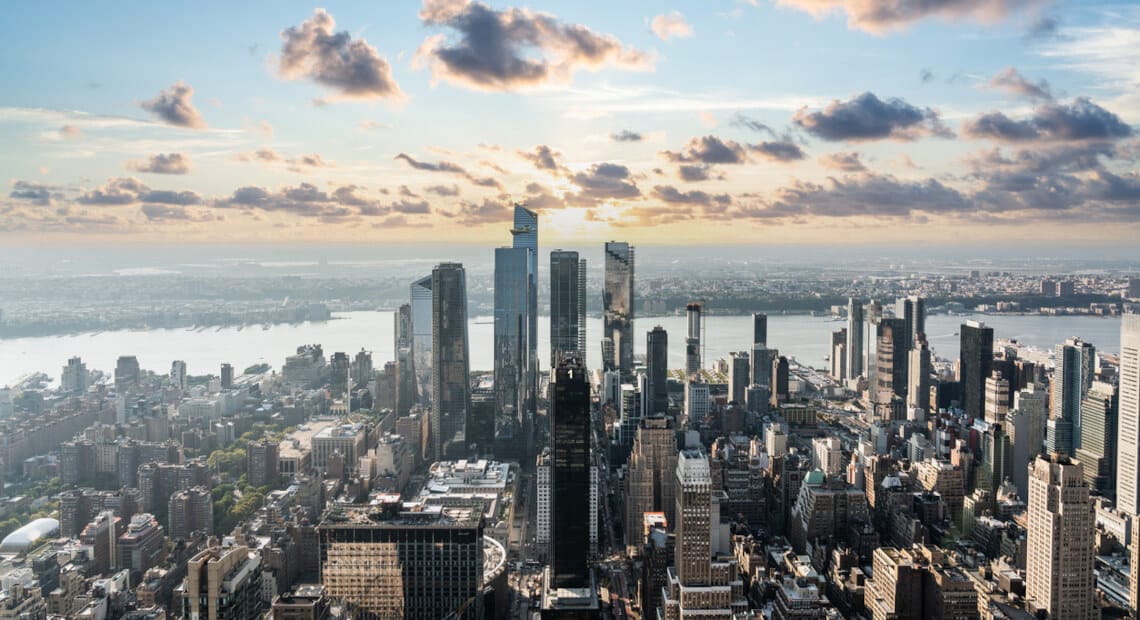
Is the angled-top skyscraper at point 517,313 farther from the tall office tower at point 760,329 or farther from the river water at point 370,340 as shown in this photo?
the tall office tower at point 760,329

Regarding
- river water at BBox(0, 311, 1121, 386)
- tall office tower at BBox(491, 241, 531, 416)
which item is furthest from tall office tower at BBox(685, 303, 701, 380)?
tall office tower at BBox(491, 241, 531, 416)

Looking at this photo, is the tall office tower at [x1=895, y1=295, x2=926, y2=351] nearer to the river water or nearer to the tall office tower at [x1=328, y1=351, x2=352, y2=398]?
the river water

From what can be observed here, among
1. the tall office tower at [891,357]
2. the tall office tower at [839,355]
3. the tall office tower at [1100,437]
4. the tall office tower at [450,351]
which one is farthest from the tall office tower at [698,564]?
the tall office tower at [839,355]

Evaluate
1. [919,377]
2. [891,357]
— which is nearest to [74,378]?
[919,377]

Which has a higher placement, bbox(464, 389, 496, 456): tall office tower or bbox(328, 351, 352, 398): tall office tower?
bbox(328, 351, 352, 398): tall office tower

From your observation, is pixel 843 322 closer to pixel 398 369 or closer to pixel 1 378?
pixel 398 369

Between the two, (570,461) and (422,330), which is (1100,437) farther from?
(422,330)
